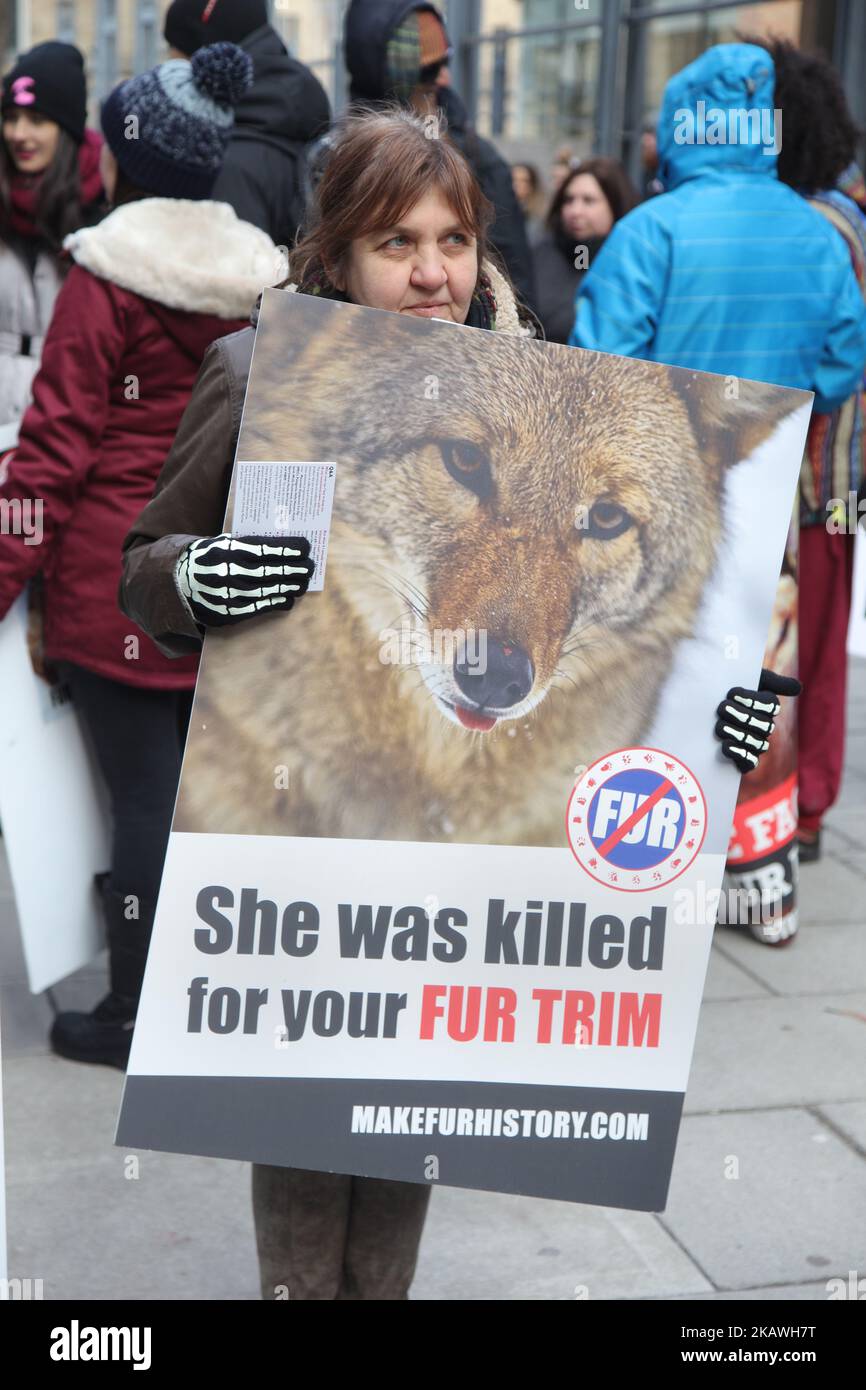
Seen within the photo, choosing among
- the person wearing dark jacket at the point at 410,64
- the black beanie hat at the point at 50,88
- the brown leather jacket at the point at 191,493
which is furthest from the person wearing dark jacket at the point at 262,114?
the brown leather jacket at the point at 191,493

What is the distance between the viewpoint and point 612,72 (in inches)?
519

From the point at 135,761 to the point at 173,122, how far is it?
135 centimetres

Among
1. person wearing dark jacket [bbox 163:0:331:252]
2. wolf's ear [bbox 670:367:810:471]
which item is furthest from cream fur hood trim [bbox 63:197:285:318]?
wolf's ear [bbox 670:367:810:471]

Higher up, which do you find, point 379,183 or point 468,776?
point 379,183

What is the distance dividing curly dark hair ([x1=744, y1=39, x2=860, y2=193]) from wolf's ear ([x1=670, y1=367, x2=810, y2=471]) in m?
2.73

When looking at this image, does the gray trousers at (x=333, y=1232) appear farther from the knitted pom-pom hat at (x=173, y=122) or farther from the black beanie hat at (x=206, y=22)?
the black beanie hat at (x=206, y=22)

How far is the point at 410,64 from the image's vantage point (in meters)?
4.31

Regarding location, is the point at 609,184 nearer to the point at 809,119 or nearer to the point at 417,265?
the point at 809,119

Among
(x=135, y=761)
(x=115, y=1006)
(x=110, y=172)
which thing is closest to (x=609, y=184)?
(x=110, y=172)

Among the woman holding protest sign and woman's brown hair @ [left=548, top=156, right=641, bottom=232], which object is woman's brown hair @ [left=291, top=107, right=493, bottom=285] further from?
woman's brown hair @ [left=548, top=156, right=641, bottom=232]
